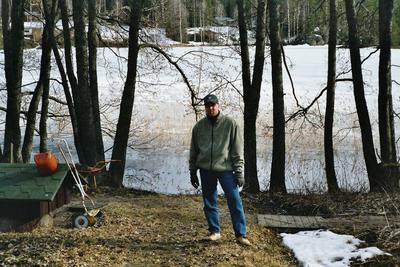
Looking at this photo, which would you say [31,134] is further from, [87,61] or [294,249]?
[294,249]

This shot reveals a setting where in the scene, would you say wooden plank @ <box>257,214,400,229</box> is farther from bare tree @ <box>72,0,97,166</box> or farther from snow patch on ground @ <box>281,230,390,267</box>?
bare tree @ <box>72,0,97,166</box>

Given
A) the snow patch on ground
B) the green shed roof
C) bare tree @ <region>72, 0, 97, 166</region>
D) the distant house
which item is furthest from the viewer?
the distant house

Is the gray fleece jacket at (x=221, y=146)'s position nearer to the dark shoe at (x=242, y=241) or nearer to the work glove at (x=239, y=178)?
the work glove at (x=239, y=178)

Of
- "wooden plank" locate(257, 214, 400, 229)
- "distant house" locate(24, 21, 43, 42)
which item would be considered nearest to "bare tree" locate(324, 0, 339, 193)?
"wooden plank" locate(257, 214, 400, 229)

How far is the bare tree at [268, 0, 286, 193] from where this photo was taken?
11.6 metres

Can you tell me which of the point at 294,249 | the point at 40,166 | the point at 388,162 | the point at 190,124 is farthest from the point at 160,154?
the point at 294,249

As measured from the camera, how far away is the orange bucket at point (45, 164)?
24.7 feet

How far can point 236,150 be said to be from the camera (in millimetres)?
6281

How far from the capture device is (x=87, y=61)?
38.4 feet

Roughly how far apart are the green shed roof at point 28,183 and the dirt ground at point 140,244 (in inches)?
20.4

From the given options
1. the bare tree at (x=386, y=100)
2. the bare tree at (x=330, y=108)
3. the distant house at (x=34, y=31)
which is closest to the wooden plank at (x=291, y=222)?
the bare tree at (x=386, y=100)

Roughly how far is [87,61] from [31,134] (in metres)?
3.71

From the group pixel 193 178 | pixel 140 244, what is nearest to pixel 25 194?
pixel 140 244

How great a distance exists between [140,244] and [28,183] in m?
2.13
